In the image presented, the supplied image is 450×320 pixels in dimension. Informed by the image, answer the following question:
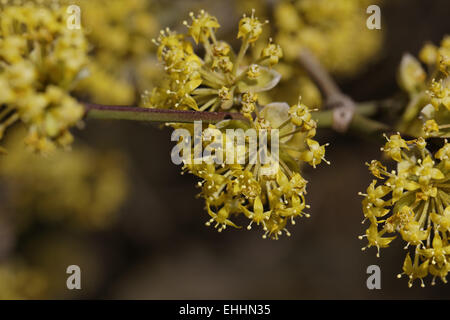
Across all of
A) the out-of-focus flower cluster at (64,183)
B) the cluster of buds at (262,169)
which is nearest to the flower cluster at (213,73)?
the cluster of buds at (262,169)

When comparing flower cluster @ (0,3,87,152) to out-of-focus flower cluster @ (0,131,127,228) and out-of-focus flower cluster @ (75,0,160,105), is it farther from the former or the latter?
out-of-focus flower cluster @ (0,131,127,228)

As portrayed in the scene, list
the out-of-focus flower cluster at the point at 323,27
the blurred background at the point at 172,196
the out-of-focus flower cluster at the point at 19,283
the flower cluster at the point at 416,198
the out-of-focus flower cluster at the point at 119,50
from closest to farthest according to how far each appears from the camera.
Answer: the flower cluster at the point at 416,198 < the out-of-focus flower cluster at the point at 323,27 < the out-of-focus flower cluster at the point at 119,50 < the blurred background at the point at 172,196 < the out-of-focus flower cluster at the point at 19,283

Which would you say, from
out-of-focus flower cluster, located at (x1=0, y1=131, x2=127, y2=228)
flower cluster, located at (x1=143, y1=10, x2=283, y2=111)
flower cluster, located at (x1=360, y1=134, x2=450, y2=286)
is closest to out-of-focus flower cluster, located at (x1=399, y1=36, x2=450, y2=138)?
flower cluster, located at (x1=360, y1=134, x2=450, y2=286)

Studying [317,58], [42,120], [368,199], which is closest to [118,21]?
[317,58]

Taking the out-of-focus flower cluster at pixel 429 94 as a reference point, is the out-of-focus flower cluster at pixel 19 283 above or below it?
below

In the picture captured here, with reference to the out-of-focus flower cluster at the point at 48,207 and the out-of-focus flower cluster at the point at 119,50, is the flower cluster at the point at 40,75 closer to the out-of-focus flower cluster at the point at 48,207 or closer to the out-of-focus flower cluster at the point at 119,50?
the out-of-focus flower cluster at the point at 119,50

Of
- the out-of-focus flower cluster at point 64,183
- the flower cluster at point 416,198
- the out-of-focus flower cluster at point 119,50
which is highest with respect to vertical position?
the out-of-focus flower cluster at point 119,50

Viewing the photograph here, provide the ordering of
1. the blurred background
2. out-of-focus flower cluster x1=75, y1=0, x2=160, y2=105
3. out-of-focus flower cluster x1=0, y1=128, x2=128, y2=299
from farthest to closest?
1. out-of-focus flower cluster x1=0, y1=128, x2=128, y2=299
2. the blurred background
3. out-of-focus flower cluster x1=75, y1=0, x2=160, y2=105

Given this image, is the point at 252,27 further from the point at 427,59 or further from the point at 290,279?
the point at 290,279
